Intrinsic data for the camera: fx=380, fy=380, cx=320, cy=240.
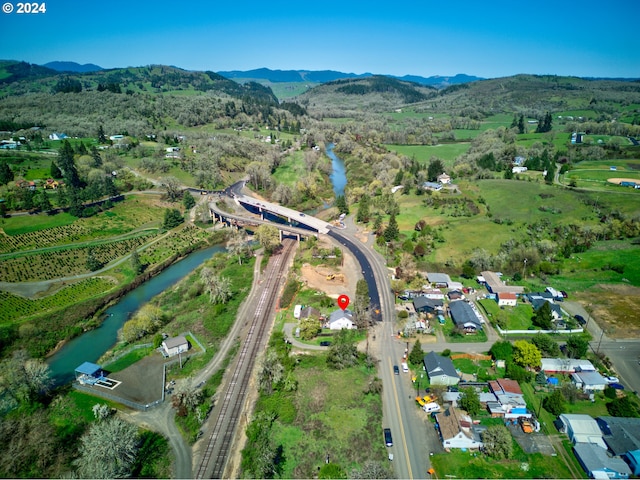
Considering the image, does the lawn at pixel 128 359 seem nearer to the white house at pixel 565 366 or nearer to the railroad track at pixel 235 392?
Result: the railroad track at pixel 235 392

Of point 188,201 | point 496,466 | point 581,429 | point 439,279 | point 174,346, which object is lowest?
point 174,346

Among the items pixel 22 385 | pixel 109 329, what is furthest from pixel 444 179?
pixel 22 385

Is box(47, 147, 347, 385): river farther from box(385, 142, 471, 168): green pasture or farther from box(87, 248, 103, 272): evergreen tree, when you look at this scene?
box(385, 142, 471, 168): green pasture

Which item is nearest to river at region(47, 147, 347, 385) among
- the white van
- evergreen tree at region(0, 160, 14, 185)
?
the white van

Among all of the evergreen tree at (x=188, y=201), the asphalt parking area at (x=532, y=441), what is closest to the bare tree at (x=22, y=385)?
the asphalt parking area at (x=532, y=441)

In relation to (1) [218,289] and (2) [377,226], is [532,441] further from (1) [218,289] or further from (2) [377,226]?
(2) [377,226]
